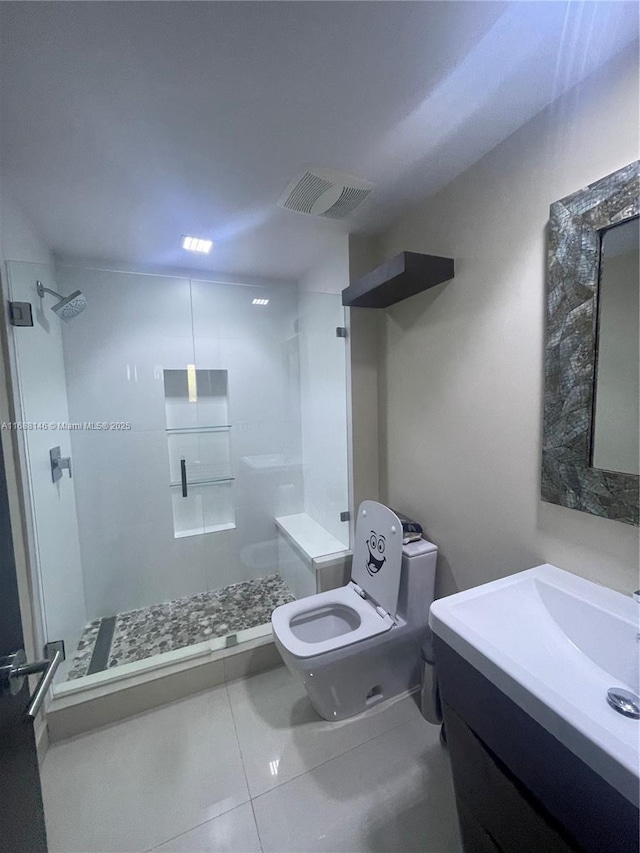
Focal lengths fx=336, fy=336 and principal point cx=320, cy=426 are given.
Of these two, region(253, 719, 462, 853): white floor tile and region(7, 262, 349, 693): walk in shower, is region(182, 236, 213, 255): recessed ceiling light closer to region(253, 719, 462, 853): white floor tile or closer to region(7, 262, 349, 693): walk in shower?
region(7, 262, 349, 693): walk in shower

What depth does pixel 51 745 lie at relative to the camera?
143 cm

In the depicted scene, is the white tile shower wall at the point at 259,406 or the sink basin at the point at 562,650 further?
the white tile shower wall at the point at 259,406

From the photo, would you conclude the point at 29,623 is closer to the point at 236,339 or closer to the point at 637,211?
the point at 236,339

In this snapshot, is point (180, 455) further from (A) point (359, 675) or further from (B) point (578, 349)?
(B) point (578, 349)

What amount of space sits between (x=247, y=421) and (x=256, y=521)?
79 centimetres

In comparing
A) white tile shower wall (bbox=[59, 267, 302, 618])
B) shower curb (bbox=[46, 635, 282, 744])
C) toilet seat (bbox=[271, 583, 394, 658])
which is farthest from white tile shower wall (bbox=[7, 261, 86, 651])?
toilet seat (bbox=[271, 583, 394, 658])

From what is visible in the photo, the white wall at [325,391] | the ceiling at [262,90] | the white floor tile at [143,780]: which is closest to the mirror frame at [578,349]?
the ceiling at [262,90]

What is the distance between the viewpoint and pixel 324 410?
237 cm

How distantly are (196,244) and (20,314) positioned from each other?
0.96 meters

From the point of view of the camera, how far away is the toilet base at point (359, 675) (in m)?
1.37

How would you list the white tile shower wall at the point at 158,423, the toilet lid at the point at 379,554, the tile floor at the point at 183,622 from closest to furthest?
1. the toilet lid at the point at 379,554
2. the tile floor at the point at 183,622
3. the white tile shower wall at the point at 158,423

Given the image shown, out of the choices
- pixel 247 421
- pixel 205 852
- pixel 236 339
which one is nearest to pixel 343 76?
pixel 236 339

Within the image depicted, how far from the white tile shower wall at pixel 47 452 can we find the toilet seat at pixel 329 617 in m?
1.14

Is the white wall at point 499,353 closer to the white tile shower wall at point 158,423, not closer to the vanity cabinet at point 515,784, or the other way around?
the vanity cabinet at point 515,784
